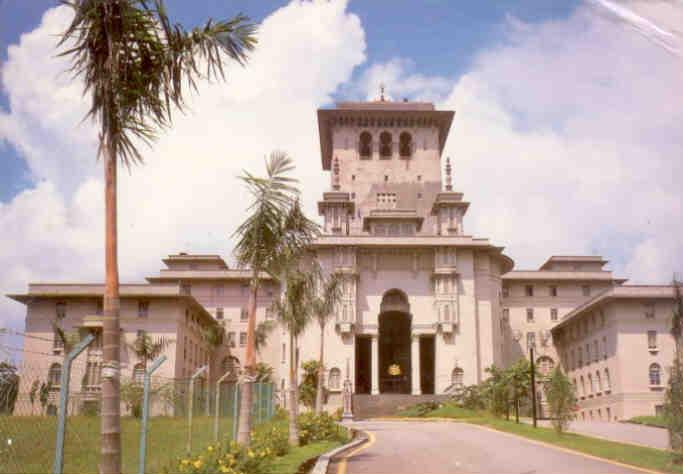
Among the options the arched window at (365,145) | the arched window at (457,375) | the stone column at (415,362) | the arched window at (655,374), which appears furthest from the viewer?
the arched window at (365,145)

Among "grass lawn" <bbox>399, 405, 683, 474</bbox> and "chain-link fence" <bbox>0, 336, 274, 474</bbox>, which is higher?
"chain-link fence" <bbox>0, 336, 274, 474</bbox>

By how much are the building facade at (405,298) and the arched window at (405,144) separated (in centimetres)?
16

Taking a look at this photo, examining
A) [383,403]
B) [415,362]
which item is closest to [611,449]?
[383,403]

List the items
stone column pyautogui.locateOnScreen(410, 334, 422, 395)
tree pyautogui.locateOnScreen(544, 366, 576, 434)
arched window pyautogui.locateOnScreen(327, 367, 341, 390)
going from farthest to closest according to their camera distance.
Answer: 1. stone column pyautogui.locateOnScreen(410, 334, 422, 395)
2. arched window pyautogui.locateOnScreen(327, 367, 341, 390)
3. tree pyautogui.locateOnScreen(544, 366, 576, 434)

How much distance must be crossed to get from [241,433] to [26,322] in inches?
1983

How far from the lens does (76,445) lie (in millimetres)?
18344

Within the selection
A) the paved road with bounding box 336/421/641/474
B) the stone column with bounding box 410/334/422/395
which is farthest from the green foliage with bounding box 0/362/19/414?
the stone column with bounding box 410/334/422/395

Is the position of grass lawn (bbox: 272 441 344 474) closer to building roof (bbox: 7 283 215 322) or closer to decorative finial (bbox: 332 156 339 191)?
building roof (bbox: 7 283 215 322)

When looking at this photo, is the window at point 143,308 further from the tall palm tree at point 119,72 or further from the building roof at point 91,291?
the tall palm tree at point 119,72

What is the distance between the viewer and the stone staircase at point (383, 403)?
178 ft

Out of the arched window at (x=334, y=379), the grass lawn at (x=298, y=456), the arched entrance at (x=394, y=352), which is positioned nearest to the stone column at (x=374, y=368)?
the arched window at (x=334, y=379)

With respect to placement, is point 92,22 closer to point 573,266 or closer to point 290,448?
point 290,448

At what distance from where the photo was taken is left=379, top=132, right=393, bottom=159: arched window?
249 ft

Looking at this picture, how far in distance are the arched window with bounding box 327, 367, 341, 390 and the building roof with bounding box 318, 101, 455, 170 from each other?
27623 millimetres
